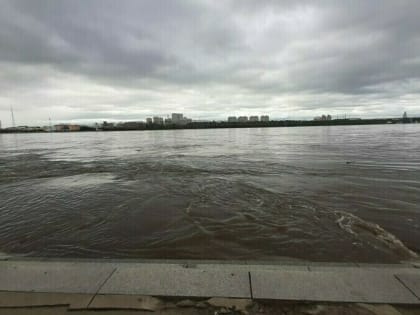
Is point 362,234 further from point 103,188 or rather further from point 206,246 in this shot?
point 103,188

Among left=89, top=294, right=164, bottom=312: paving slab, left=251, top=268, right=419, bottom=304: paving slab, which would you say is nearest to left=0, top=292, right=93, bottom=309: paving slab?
left=89, top=294, right=164, bottom=312: paving slab

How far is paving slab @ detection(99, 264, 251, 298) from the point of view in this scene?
3.35 m

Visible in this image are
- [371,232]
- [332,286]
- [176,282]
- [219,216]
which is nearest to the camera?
[332,286]

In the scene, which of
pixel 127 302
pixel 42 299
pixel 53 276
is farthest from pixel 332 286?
pixel 53 276

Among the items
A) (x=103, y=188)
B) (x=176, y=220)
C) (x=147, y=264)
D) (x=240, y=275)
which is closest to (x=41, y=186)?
(x=103, y=188)

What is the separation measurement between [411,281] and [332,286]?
3.63ft

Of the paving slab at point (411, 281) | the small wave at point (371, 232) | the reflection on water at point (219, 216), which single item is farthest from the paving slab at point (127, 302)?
the small wave at point (371, 232)

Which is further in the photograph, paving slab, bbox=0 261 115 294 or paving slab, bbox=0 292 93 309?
paving slab, bbox=0 261 115 294

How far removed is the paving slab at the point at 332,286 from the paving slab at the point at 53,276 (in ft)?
7.19

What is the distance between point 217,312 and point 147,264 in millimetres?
1514

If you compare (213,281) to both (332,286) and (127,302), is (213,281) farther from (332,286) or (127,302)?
(332,286)

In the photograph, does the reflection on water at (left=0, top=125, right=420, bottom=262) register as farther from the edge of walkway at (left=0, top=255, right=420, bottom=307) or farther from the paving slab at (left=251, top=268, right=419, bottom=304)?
the paving slab at (left=251, top=268, right=419, bottom=304)

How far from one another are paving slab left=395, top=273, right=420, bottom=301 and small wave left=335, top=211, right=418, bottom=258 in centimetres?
158

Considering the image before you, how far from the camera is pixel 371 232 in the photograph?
6.06 m
